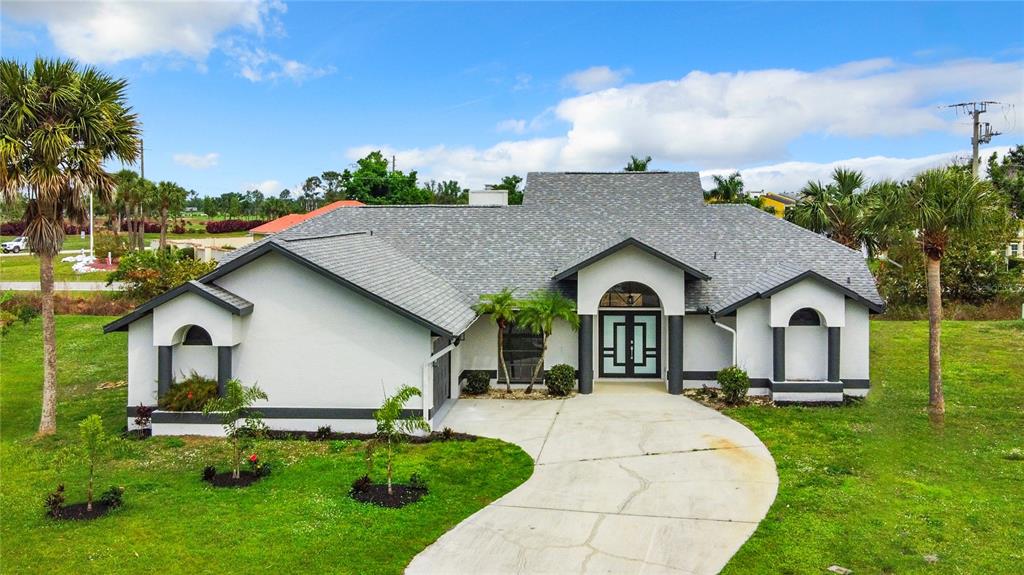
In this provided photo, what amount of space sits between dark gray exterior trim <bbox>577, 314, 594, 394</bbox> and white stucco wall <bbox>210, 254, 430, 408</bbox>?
5914 mm

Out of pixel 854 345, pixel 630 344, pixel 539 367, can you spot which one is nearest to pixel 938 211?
pixel 854 345

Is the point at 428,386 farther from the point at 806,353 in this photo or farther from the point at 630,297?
the point at 806,353

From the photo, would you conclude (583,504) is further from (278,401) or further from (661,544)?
(278,401)

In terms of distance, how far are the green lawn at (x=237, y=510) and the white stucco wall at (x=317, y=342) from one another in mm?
1463

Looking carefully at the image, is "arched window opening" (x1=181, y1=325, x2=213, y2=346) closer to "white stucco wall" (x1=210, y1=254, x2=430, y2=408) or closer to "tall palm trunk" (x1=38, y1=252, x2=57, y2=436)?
"white stucco wall" (x1=210, y1=254, x2=430, y2=408)

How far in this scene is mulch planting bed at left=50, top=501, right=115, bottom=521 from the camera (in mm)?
11531

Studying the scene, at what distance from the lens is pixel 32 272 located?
50562 mm

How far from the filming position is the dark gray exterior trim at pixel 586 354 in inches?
842

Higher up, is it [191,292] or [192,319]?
[191,292]

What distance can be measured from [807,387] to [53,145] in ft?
64.6

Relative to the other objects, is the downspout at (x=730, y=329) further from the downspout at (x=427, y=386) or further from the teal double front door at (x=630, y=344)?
the downspout at (x=427, y=386)

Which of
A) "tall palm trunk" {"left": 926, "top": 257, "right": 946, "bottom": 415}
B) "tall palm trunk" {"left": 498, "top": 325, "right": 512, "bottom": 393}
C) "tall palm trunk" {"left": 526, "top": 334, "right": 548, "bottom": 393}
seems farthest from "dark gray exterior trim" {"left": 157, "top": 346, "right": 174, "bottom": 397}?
"tall palm trunk" {"left": 926, "top": 257, "right": 946, "bottom": 415}

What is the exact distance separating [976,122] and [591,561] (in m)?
47.3

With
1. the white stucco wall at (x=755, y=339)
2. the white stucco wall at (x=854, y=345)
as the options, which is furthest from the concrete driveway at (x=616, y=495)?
the white stucco wall at (x=854, y=345)
